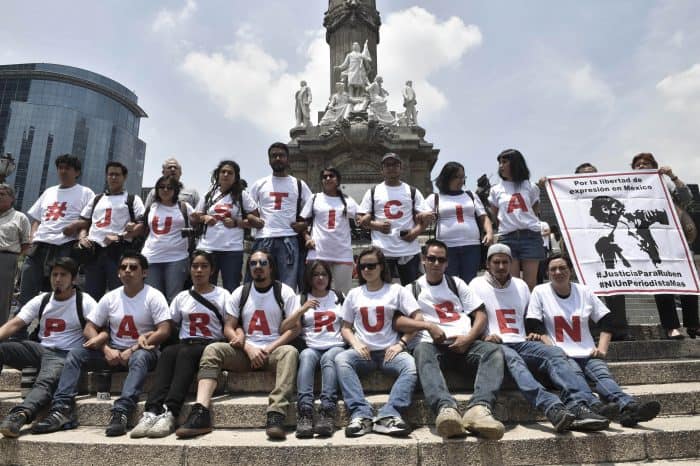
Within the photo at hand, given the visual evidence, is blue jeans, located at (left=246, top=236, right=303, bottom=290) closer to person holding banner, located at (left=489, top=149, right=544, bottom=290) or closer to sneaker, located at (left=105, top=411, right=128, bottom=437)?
sneaker, located at (left=105, top=411, right=128, bottom=437)

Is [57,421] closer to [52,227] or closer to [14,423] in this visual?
[14,423]

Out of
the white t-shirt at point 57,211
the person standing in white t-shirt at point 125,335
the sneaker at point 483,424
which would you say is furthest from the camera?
the white t-shirt at point 57,211

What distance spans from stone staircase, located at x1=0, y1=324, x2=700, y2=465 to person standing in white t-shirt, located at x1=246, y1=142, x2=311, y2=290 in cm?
190

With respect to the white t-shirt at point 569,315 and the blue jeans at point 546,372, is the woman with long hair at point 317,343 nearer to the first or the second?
the blue jeans at point 546,372

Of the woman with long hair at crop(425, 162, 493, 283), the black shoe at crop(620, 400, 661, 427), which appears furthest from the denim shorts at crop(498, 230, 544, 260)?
the black shoe at crop(620, 400, 661, 427)

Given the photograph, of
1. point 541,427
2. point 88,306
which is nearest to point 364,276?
point 541,427

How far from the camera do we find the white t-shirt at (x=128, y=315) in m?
4.78

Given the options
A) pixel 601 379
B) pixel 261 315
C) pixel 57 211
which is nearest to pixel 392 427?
pixel 261 315

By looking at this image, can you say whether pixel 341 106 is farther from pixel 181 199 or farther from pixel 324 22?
pixel 181 199

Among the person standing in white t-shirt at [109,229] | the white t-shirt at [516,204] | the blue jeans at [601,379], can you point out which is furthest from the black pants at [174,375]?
the white t-shirt at [516,204]

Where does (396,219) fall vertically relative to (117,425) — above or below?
above

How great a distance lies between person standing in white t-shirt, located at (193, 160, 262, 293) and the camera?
230 inches

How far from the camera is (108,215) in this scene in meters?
5.96

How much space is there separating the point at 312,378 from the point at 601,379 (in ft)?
9.00
